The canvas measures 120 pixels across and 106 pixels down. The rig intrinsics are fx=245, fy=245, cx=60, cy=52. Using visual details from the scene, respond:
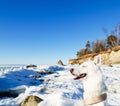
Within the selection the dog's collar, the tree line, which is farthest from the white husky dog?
the tree line

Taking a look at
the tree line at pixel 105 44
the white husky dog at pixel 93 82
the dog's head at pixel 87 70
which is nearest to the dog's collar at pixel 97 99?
the white husky dog at pixel 93 82

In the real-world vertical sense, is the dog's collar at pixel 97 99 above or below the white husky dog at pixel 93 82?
below

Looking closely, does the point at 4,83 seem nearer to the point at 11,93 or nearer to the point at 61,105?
the point at 11,93

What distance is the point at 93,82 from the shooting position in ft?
16.1

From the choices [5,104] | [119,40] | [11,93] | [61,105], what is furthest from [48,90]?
[119,40]

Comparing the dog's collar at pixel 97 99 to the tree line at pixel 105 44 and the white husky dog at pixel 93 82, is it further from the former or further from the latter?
the tree line at pixel 105 44

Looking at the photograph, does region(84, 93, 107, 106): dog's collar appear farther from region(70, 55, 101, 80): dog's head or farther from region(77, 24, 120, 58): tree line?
region(77, 24, 120, 58): tree line

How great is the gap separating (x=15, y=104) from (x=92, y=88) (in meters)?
4.56

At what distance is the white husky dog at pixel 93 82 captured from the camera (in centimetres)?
493

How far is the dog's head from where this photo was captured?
16.3 feet

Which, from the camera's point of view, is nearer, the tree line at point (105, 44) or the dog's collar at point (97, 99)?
the dog's collar at point (97, 99)

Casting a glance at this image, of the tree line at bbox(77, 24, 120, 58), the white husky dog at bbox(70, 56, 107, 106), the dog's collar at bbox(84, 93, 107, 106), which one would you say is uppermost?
the tree line at bbox(77, 24, 120, 58)

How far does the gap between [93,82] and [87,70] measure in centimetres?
28

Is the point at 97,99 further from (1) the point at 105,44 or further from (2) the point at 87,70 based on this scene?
(1) the point at 105,44
